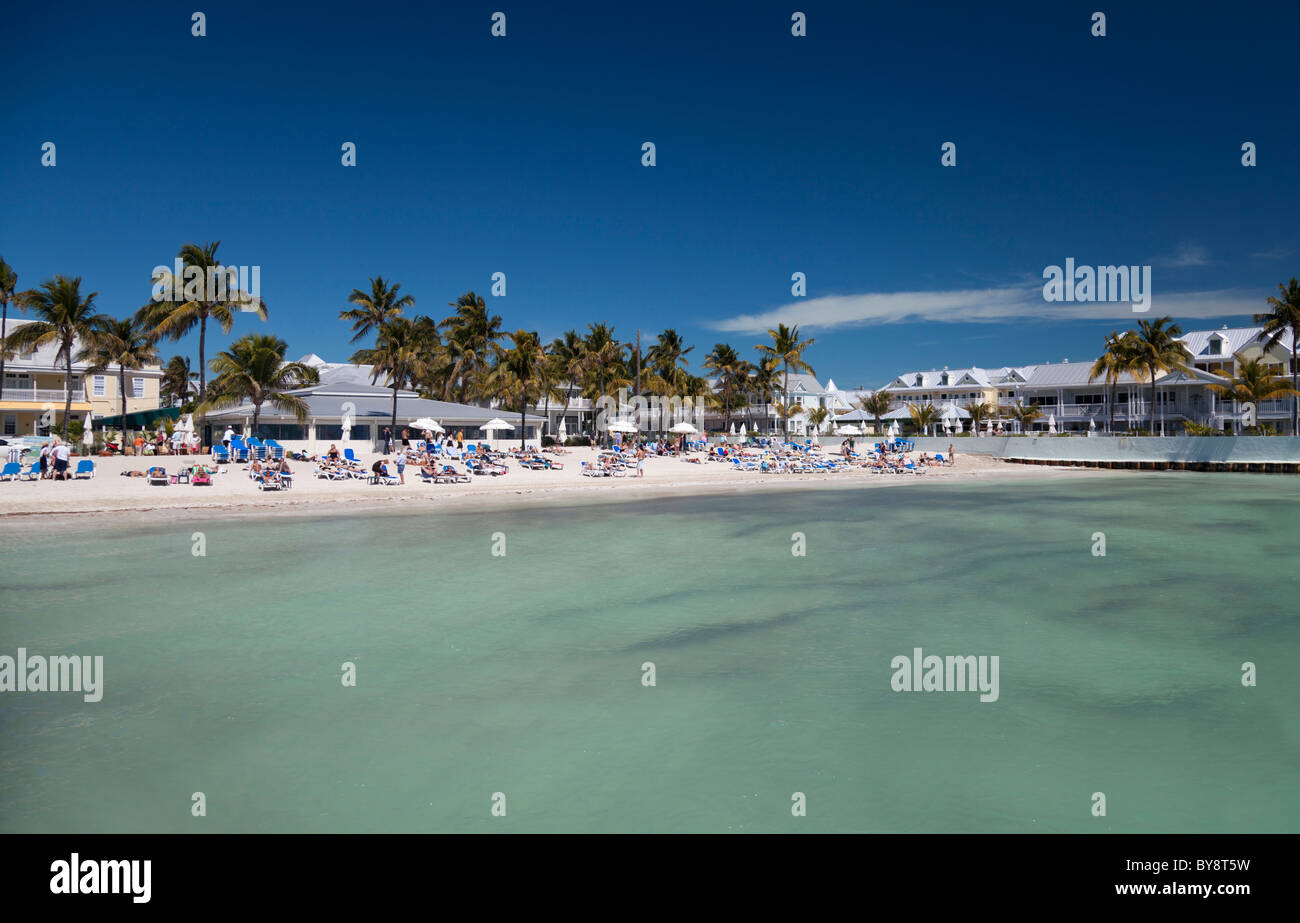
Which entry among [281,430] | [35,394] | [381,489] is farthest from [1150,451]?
[35,394]

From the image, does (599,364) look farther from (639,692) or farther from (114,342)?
(639,692)

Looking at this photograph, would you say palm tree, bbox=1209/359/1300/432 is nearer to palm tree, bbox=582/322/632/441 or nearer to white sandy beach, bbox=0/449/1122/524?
white sandy beach, bbox=0/449/1122/524

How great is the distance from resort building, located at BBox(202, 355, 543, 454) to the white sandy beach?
362 cm

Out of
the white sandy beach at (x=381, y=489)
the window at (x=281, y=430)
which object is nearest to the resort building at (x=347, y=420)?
the window at (x=281, y=430)

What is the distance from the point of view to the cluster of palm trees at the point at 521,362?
45.5 meters

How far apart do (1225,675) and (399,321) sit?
4025 centimetres

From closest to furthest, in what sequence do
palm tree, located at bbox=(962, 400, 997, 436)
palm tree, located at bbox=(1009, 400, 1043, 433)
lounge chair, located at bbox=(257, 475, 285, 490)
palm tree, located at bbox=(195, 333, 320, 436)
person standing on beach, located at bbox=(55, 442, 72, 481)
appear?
person standing on beach, located at bbox=(55, 442, 72, 481) → lounge chair, located at bbox=(257, 475, 285, 490) → palm tree, located at bbox=(195, 333, 320, 436) → palm tree, located at bbox=(1009, 400, 1043, 433) → palm tree, located at bbox=(962, 400, 997, 436)

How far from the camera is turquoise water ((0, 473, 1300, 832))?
5.59m

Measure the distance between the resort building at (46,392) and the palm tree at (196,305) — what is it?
758 centimetres

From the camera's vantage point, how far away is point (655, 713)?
23.7 feet

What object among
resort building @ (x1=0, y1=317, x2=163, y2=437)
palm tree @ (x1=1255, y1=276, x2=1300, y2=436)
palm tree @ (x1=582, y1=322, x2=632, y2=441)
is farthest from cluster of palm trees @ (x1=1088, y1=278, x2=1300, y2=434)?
resort building @ (x1=0, y1=317, x2=163, y2=437)

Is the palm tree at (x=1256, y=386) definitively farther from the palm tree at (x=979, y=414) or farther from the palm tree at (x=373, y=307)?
the palm tree at (x=373, y=307)

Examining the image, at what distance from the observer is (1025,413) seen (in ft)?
199
